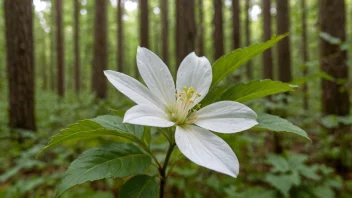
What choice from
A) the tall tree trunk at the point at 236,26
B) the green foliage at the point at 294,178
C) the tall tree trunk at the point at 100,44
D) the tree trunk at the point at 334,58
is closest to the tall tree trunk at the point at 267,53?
the tall tree trunk at the point at 236,26

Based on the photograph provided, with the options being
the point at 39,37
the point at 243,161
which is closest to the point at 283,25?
the point at 243,161

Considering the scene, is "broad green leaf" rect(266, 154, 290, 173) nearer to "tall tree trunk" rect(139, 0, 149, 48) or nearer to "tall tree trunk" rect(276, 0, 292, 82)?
"tall tree trunk" rect(276, 0, 292, 82)

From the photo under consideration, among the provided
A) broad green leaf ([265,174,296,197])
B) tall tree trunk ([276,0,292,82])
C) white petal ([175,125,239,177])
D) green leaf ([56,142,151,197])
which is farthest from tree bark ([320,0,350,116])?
green leaf ([56,142,151,197])

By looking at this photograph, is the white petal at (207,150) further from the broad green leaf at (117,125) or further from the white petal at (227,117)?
the broad green leaf at (117,125)

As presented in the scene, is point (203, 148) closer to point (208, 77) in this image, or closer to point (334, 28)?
point (208, 77)

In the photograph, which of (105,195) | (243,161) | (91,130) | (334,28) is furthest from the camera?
(334,28)

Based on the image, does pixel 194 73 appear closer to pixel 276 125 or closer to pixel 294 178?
pixel 276 125

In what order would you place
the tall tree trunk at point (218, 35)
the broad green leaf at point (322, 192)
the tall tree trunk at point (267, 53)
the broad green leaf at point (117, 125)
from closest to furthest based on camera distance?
the broad green leaf at point (117, 125) < the broad green leaf at point (322, 192) < the tall tree trunk at point (218, 35) < the tall tree trunk at point (267, 53)
